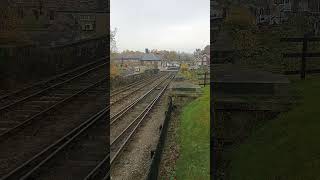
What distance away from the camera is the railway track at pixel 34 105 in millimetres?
10289

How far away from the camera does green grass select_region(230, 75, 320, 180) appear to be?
5.85 metres

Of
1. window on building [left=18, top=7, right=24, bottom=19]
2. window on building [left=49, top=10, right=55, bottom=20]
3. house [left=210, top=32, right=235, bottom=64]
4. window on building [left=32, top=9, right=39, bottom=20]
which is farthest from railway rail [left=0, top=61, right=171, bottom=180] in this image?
window on building [left=49, top=10, right=55, bottom=20]

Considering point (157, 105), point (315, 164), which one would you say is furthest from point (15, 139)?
point (157, 105)

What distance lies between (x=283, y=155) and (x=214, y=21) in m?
Answer: 6.23

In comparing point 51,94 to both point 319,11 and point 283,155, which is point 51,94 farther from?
point 319,11

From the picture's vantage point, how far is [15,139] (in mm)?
9289

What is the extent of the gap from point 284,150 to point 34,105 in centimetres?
953

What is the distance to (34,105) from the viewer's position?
1262cm

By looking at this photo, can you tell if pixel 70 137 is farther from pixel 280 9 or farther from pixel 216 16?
pixel 280 9

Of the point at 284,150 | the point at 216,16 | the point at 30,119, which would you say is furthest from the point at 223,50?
the point at 30,119

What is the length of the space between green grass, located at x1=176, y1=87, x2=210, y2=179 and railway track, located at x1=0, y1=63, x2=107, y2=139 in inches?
193

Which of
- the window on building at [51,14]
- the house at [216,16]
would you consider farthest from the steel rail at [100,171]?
the window on building at [51,14]

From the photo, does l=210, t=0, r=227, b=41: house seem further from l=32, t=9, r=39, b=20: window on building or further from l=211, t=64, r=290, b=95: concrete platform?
l=32, t=9, r=39, b=20: window on building

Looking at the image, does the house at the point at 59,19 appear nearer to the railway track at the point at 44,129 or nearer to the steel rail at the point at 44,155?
the railway track at the point at 44,129
